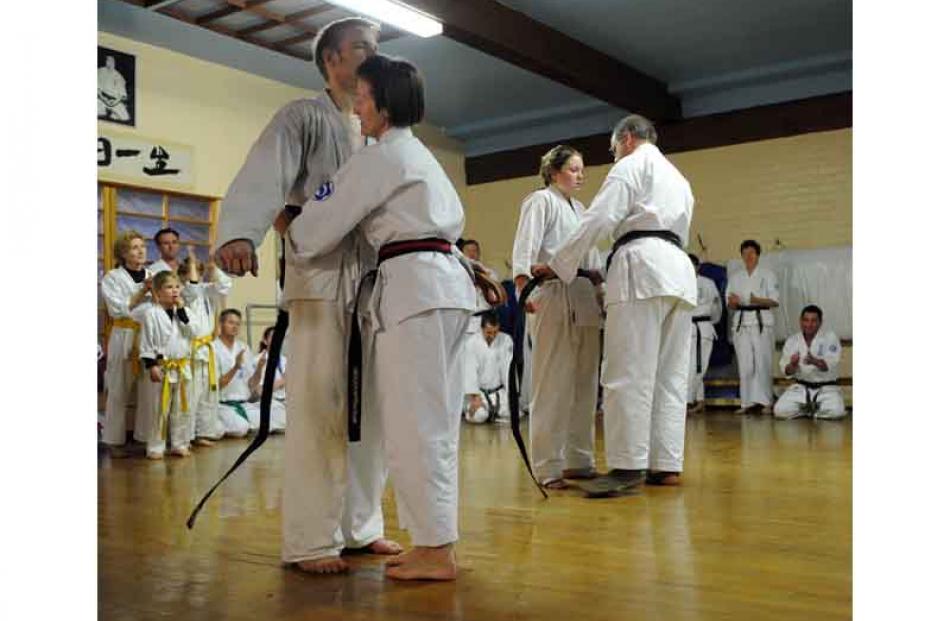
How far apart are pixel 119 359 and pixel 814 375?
5.10 meters

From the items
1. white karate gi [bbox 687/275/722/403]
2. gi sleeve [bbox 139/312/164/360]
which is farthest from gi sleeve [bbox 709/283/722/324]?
gi sleeve [bbox 139/312/164/360]

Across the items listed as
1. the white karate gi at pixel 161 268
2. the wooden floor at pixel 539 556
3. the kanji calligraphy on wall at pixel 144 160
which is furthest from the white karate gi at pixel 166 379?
the kanji calligraphy on wall at pixel 144 160

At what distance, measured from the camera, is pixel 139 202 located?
23.2 feet

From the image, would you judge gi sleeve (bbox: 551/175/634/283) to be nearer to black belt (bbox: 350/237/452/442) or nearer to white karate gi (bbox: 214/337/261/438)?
black belt (bbox: 350/237/452/442)

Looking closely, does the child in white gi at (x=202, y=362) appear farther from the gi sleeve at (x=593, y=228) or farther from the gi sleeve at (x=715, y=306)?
the gi sleeve at (x=715, y=306)

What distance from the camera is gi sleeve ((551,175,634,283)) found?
328 cm

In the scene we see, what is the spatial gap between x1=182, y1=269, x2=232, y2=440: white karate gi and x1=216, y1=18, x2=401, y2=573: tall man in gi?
3335 mm

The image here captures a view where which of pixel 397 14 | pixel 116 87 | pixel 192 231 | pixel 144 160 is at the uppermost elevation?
pixel 397 14

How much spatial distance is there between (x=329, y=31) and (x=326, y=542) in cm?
129

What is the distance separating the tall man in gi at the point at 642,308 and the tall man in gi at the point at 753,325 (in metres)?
4.37

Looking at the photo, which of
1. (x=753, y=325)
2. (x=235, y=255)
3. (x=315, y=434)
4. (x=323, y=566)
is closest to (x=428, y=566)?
(x=323, y=566)

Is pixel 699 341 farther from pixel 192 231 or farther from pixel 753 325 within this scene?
pixel 192 231
